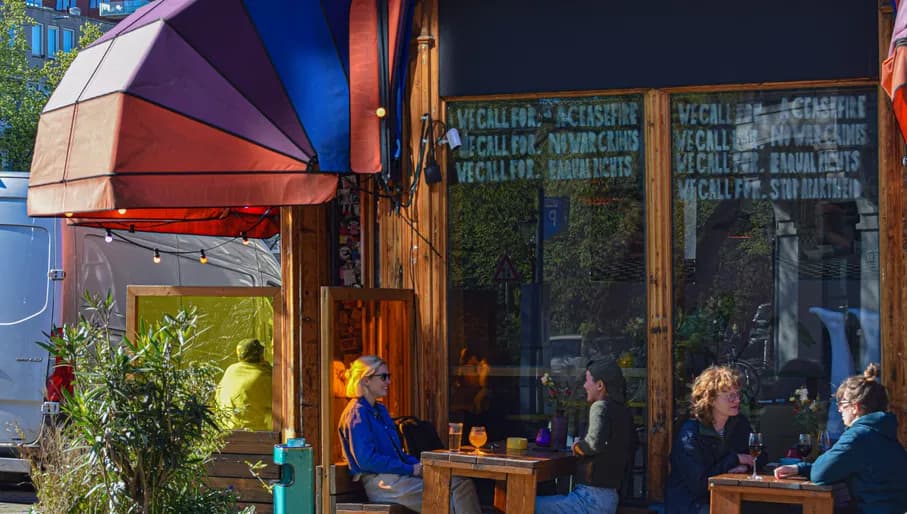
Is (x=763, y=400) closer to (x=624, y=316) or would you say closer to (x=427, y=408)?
(x=624, y=316)

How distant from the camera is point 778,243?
859 cm

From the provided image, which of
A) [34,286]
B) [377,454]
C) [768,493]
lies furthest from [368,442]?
[34,286]

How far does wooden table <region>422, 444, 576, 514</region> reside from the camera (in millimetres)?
7564

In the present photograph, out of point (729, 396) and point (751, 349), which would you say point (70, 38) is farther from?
point (729, 396)

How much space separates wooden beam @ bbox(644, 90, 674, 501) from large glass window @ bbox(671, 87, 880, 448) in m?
0.07

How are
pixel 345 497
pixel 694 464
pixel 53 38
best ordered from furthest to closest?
pixel 53 38, pixel 345 497, pixel 694 464

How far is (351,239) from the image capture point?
1033 centimetres

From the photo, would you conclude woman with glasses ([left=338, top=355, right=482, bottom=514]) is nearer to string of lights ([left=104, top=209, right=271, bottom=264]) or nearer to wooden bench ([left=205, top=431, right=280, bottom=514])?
wooden bench ([left=205, top=431, right=280, bottom=514])

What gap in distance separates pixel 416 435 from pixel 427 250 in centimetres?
139

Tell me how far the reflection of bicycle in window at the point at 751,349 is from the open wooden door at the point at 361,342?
86.9 inches

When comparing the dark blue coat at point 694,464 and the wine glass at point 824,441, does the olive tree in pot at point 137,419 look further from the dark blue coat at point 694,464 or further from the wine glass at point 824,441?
the wine glass at point 824,441

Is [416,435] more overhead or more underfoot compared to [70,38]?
more underfoot

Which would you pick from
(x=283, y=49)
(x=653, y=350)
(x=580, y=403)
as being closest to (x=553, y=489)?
(x=580, y=403)

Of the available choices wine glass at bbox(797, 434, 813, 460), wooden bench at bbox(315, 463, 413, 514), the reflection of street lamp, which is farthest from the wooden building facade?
wooden bench at bbox(315, 463, 413, 514)
